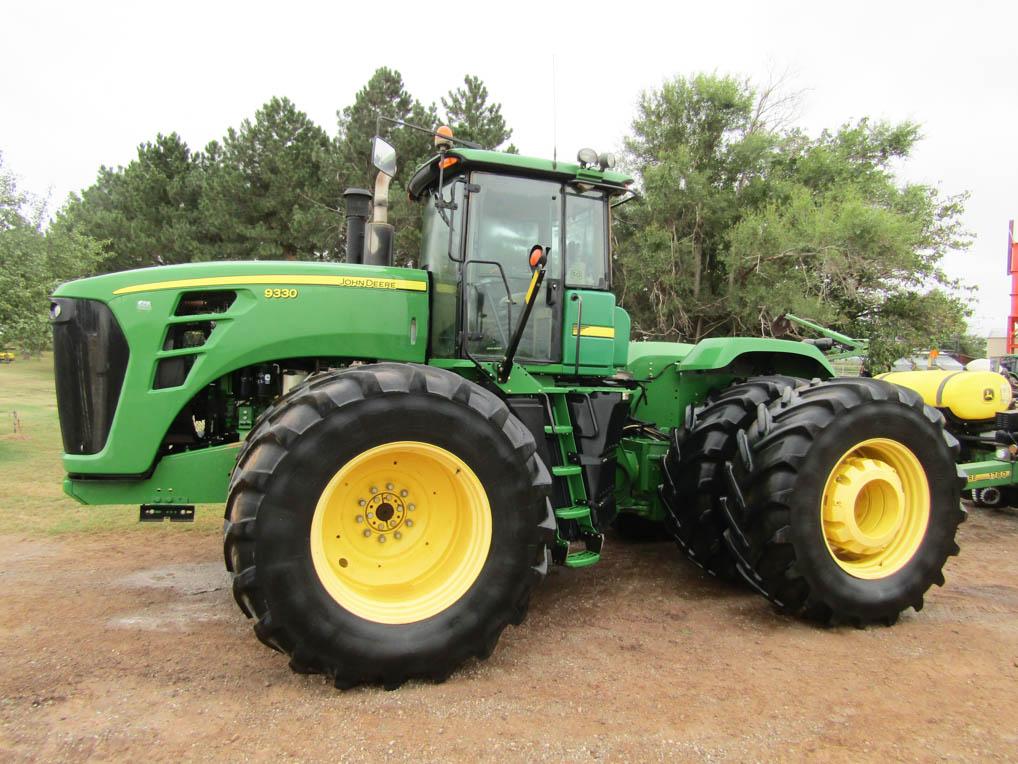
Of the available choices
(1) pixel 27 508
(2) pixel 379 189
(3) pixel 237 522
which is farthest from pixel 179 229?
(3) pixel 237 522

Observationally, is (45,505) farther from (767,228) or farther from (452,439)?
(767,228)

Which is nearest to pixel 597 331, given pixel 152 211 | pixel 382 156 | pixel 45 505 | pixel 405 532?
pixel 382 156

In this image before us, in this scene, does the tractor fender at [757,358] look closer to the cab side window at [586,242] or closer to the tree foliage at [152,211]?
the cab side window at [586,242]

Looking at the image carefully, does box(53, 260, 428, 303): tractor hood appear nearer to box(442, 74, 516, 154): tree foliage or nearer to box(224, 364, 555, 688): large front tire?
box(224, 364, 555, 688): large front tire

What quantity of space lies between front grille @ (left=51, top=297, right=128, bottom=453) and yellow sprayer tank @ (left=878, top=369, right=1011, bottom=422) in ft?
20.6

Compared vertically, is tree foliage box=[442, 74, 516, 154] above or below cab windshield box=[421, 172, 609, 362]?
above

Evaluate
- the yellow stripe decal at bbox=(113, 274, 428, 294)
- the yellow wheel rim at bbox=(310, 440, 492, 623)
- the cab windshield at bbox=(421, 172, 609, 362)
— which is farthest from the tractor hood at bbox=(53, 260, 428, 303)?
the yellow wheel rim at bbox=(310, 440, 492, 623)

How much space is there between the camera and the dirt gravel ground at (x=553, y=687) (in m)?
2.62

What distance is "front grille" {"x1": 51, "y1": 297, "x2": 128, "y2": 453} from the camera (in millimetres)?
3398

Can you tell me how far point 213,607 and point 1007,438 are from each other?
681 cm

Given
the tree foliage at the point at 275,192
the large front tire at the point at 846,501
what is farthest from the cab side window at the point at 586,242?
the tree foliage at the point at 275,192

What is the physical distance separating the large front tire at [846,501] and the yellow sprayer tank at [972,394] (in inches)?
98.5

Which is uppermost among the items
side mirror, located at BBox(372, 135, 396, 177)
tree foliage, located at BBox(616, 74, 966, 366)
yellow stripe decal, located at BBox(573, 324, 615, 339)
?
tree foliage, located at BBox(616, 74, 966, 366)

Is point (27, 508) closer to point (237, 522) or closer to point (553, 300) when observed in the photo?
point (237, 522)
